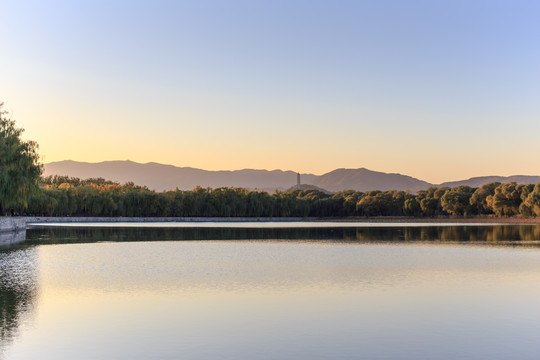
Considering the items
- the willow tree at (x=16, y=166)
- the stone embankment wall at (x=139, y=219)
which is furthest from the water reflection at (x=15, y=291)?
the stone embankment wall at (x=139, y=219)

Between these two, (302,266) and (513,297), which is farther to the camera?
(302,266)

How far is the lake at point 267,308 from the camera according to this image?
1162cm

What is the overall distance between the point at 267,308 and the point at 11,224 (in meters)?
43.2

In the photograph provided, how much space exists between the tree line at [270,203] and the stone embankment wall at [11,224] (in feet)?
103

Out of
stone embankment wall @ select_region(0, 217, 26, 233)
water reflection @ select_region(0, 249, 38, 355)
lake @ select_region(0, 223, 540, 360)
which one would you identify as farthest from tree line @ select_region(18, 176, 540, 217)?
lake @ select_region(0, 223, 540, 360)

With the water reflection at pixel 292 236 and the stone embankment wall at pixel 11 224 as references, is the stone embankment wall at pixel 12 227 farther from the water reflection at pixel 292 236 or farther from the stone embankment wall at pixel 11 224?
the water reflection at pixel 292 236

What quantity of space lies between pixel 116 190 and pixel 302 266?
339ft

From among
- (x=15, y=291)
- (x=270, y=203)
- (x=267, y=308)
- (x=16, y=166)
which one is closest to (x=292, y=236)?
(x=16, y=166)

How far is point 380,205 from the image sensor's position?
13638cm

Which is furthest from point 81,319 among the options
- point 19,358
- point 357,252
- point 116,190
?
point 116,190

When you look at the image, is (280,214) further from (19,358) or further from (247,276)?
(19,358)

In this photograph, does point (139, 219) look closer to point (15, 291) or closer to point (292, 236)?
point (292, 236)

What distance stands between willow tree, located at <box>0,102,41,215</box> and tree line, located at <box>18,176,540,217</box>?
120ft

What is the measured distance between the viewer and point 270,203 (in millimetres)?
128250
